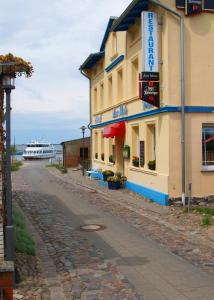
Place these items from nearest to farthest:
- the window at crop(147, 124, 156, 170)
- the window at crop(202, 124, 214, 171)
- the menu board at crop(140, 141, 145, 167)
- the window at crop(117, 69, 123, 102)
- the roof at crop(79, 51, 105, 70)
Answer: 1. the window at crop(202, 124, 214, 171)
2. the window at crop(147, 124, 156, 170)
3. the menu board at crop(140, 141, 145, 167)
4. the window at crop(117, 69, 123, 102)
5. the roof at crop(79, 51, 105, 70)

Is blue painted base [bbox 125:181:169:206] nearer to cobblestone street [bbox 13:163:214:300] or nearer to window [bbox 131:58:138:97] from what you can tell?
cobblestone street [bbox 13:163:214:300]

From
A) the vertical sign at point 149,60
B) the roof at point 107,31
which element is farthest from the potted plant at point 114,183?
the roof at point 107,31

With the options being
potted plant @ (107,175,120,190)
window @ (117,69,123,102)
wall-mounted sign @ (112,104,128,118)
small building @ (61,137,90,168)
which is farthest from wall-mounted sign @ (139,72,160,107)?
small building @ (61,137,90,168)

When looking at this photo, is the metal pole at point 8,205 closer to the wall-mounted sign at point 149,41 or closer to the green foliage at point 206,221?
the green foliage at point 206,221

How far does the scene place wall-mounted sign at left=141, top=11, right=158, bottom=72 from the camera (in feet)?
47.2

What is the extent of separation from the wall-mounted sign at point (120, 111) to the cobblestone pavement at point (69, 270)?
857 cm

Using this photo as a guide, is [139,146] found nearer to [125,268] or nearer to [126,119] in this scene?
[126,119]

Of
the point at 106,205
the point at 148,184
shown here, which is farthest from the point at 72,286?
the point at 148,184

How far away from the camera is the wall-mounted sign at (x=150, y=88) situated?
14.4m

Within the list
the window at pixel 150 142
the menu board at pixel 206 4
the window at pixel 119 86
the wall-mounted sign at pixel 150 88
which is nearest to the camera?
the menu board at pixel 206 4

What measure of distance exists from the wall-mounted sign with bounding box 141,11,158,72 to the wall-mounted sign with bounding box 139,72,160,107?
21 cm

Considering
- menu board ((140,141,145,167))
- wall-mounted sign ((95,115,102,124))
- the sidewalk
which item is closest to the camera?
the sidewalk

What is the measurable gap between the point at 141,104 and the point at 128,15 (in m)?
3.56

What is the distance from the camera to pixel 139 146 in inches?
701
